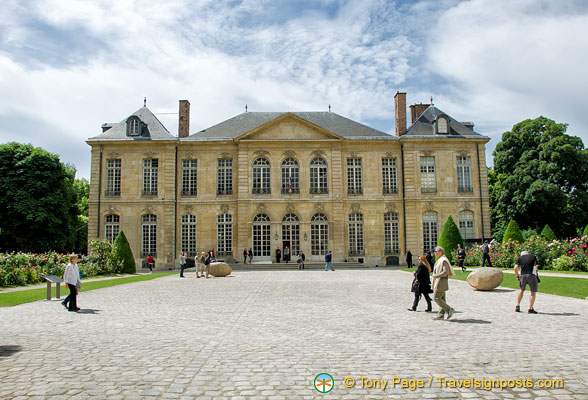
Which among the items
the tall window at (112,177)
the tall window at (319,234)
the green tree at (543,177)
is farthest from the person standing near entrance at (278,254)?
the green tree at (543,177)

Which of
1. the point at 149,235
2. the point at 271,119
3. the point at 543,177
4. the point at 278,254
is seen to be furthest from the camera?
the point at 271,119

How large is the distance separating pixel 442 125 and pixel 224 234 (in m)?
17.1

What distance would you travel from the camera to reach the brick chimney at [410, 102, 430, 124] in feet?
113

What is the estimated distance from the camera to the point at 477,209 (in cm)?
3102

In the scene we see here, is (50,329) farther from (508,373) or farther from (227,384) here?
(508,373)

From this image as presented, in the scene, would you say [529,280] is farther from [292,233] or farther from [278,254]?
[292,233]

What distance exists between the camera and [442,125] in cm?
3155

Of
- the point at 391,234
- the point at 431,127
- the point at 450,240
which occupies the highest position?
the point at 431,127

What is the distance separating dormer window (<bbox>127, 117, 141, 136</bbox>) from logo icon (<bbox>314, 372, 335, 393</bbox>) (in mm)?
29706

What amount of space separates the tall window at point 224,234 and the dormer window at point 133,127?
8.36m

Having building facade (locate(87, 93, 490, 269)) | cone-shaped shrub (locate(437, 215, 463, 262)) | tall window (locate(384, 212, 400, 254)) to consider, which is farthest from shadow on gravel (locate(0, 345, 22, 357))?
tall window (locate(384, 212, 400, 254))

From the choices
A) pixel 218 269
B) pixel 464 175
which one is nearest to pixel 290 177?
pixel 218 269

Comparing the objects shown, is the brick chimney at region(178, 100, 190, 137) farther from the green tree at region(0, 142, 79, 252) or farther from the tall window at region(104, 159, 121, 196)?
the green tree at region(0, 142, 79, 252)

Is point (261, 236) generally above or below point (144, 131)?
below
